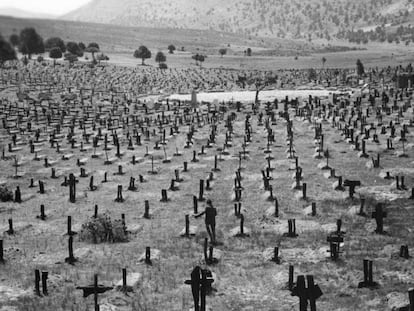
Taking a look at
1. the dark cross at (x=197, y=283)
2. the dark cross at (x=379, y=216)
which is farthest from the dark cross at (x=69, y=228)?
the dark cross at (x=379, y=216)

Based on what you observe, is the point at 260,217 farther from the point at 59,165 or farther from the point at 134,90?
the point at 134,90

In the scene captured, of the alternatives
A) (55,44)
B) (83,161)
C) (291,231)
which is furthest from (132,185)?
(55,44)

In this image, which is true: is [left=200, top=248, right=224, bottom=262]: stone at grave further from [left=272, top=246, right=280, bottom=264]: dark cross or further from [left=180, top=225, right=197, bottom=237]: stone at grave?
[left=180, top=225, right=197, bottom=237]: stone at grave

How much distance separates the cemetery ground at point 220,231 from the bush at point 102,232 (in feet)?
0.89

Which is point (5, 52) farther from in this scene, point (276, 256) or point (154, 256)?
point (276, 256)

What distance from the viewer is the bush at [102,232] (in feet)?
61.5

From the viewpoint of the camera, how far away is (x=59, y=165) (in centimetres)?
3131

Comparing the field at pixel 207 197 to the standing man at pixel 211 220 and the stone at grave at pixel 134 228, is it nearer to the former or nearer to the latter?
the stone at grave at pixel 134 228

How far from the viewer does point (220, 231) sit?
63.9ft

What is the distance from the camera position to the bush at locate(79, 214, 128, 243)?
18.8 metres

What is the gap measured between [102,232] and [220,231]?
12.5 ft

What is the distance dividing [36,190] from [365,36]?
587ft

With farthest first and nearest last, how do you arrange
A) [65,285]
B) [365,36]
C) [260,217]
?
[365,36], [260,217], [65,285]

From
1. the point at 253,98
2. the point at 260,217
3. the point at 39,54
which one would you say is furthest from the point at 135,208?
the point at 39,54
